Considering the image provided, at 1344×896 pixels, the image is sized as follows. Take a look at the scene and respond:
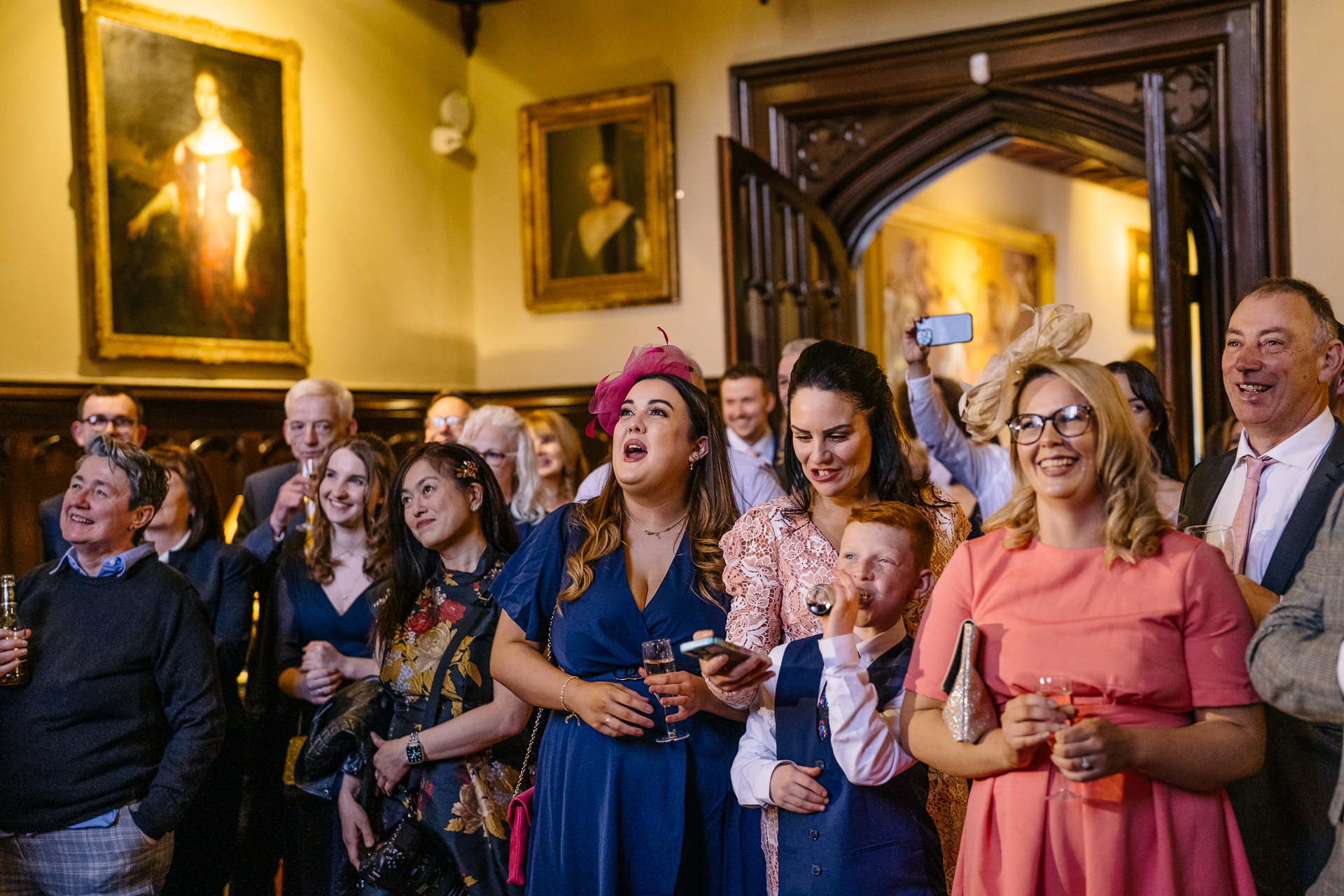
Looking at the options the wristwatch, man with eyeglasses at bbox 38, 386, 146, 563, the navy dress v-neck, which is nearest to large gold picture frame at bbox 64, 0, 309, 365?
man with eyeglasses at bbox 38, 386, 146, 563

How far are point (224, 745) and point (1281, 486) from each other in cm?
313

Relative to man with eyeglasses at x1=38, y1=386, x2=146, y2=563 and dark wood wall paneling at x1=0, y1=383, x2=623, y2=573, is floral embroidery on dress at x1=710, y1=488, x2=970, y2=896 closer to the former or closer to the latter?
dark wood wall paneling at x1=0, y1=383, x2=623, y2=573

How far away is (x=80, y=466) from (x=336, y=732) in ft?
3.32

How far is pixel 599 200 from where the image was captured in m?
7.45

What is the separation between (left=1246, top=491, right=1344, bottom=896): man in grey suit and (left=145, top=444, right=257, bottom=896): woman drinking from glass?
3018 millimetres

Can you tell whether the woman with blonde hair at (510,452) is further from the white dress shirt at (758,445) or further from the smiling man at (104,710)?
the smiling man at (104,710)

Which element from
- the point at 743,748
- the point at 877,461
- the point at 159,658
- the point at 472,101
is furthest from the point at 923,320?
the point at 472,101

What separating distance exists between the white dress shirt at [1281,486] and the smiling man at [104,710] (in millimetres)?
2588

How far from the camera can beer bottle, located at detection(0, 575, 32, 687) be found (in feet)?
9.70

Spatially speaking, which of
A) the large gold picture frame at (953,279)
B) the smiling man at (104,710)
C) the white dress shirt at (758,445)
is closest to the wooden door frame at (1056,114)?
the white dress shirt at (758,445)

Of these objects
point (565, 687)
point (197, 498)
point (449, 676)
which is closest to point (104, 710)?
point (449, 676)

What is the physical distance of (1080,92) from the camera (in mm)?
6277

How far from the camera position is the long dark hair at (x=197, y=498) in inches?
158

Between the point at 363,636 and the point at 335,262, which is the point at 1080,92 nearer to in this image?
the point at 335,262
